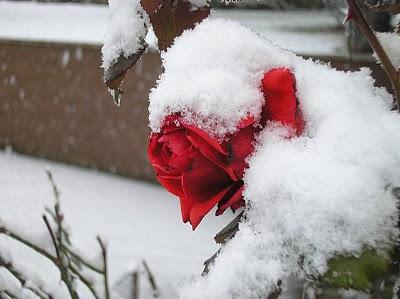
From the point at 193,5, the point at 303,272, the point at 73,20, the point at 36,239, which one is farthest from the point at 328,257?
the point at 73,20

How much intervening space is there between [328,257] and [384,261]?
3 centimetres

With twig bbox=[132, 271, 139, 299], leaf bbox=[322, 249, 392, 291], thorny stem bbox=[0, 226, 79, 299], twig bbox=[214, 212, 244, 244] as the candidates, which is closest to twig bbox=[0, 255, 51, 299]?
thorny stem bbox=[0, 226, 79, 299]

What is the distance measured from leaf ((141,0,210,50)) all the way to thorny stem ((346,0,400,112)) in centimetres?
15

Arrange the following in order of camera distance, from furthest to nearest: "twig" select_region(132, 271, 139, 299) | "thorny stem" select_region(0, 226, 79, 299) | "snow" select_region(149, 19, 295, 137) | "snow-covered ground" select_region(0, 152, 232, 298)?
"snow-covered ground" select_region(0, 152, 232, 298)
"twig" select_region(132, 271, 139, 299)
"thorny stem" select_region(0, 226, 79, 299)
"snow" select_region(149, 19, 295, 137)

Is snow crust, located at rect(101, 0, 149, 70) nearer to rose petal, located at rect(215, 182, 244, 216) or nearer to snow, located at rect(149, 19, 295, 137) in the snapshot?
snow, located at rect(149, 19, 295, 137)

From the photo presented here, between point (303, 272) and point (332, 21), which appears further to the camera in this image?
point (332, 21)

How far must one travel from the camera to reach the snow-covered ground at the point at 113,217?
1.99m

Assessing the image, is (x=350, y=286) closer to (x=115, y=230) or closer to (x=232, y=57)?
(x=232, y=57)

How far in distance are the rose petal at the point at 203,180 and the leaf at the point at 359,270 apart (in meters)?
0.12

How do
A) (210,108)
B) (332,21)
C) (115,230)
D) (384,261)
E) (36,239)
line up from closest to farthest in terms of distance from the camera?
(384,261) → (210,108) → (36,239) → (332,21) → (115,230)

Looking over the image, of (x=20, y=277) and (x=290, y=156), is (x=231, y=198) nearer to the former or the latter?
(x=290, y=156)

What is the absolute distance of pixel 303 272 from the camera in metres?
0.34

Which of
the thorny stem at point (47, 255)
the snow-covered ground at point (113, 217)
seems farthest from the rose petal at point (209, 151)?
the snow-covered ground at point (113, 217)

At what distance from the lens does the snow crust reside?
47 cm
